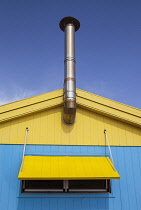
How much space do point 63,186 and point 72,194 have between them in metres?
0.37

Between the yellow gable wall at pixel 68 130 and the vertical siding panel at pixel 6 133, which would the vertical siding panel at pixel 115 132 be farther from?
the vertical siding panel at pixel 6 133

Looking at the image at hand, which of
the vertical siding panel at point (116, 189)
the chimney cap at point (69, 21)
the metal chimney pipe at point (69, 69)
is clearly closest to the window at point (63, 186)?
the vertical siding panel at point (116, 189)

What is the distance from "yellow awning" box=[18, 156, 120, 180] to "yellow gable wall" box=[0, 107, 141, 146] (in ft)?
1.90

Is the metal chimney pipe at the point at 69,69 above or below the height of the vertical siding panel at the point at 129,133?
above

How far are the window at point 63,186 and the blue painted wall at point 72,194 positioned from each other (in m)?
0.14

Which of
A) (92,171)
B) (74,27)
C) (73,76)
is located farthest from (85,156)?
(74,27)

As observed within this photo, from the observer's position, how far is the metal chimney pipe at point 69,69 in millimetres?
6203

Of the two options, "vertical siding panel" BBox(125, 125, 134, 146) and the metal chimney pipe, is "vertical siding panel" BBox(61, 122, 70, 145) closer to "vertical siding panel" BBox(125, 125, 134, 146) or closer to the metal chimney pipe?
the metal chimney pipe

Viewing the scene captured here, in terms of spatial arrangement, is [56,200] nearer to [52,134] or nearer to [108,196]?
[108,196]

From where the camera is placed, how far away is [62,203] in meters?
5.90

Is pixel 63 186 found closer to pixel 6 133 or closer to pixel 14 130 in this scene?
pixel 14 130

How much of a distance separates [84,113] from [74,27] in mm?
3740

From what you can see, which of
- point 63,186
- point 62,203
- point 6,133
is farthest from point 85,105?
point 62,203

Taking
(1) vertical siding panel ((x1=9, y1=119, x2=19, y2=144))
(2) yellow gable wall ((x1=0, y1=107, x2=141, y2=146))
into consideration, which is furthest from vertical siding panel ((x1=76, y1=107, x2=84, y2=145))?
(1) vertical siding panel ((x1=9, y1=119, x2=19, y2=144))
